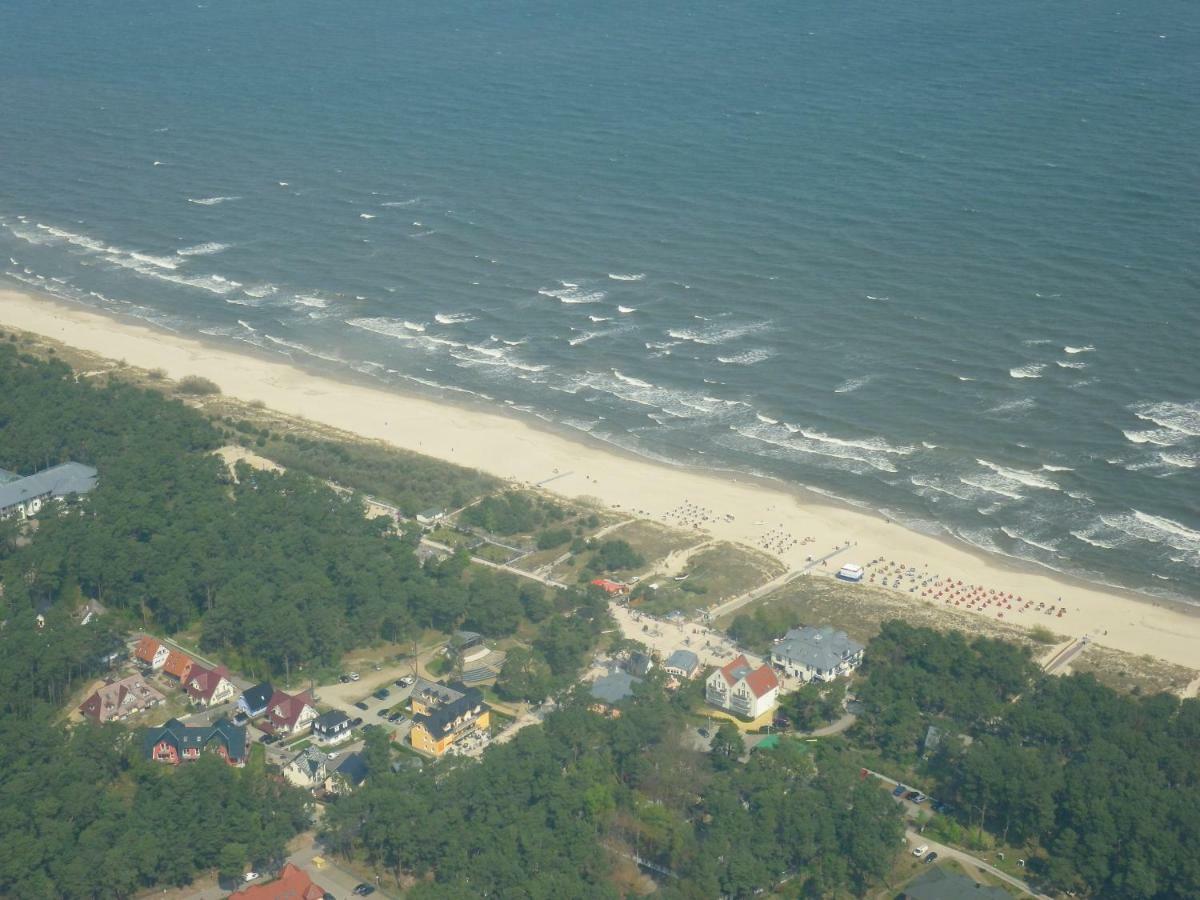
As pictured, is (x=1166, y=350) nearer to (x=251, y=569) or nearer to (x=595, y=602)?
(x=595, y=602)

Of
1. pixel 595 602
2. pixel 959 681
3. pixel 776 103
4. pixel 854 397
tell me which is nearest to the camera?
pixel 959 681

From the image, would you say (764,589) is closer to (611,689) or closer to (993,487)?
(611,689)

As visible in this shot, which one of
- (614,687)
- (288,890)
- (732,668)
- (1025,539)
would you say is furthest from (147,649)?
(1025,539)


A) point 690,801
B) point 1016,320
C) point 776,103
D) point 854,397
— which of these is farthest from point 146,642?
point 776,103

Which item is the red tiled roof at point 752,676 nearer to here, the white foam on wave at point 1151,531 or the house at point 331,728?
the house at point 331,728

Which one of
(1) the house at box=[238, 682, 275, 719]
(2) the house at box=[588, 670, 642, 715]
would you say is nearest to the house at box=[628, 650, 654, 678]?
(2) the house at box=[588, 670, 642, 715]

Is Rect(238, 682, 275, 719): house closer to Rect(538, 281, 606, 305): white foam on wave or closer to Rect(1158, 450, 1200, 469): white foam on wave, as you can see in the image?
Rect(538, 281, 606, 305): white foam on wave

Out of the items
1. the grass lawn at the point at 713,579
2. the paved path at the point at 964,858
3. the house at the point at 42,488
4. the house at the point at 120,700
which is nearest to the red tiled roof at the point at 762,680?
the grass lawn at the point at 713,579
